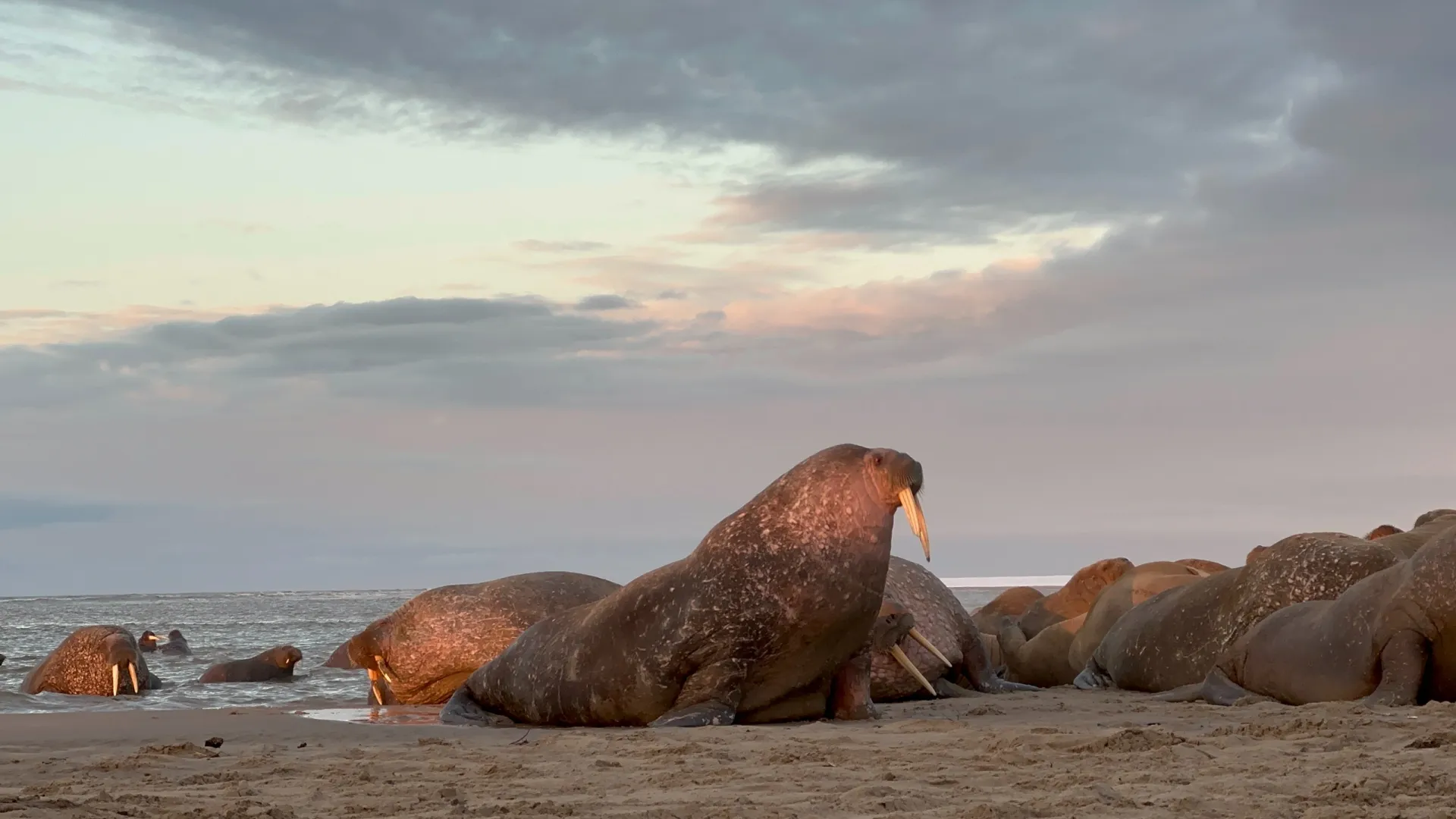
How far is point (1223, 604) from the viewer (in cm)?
1022

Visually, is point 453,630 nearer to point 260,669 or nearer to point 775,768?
point 260,669

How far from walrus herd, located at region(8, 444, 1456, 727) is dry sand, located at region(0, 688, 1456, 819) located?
20.3 inches

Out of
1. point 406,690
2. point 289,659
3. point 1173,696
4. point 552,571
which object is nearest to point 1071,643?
point 1173,696

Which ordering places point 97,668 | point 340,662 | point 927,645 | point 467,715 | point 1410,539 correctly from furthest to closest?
point 340,662 → point 97,668 → point 1410,539 → point 927,645 → point 467,715

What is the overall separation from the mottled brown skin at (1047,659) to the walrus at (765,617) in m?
4.67

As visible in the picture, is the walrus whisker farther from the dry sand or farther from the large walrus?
the large walrus

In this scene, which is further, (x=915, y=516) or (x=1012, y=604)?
(x=1012, y=604)

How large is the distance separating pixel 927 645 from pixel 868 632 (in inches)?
57.6

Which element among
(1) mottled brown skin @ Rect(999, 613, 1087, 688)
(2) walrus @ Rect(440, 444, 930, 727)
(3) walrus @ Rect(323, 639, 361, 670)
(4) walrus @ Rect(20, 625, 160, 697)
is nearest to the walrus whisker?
(2) walrus @ Rect(440, 444, 930, 727)

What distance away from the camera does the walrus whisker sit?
987 cm

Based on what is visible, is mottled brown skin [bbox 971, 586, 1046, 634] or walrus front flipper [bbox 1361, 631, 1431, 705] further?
mottled brown skin [bbox 971, 586, 1046, 634]

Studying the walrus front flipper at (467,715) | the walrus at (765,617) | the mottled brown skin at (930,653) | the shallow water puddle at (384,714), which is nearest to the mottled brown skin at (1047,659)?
the mottled brown skin at (930,653)

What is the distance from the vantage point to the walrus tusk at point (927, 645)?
987 centimetres

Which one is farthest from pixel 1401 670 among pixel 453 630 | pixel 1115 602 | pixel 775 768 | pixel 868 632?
pixel 453 630
